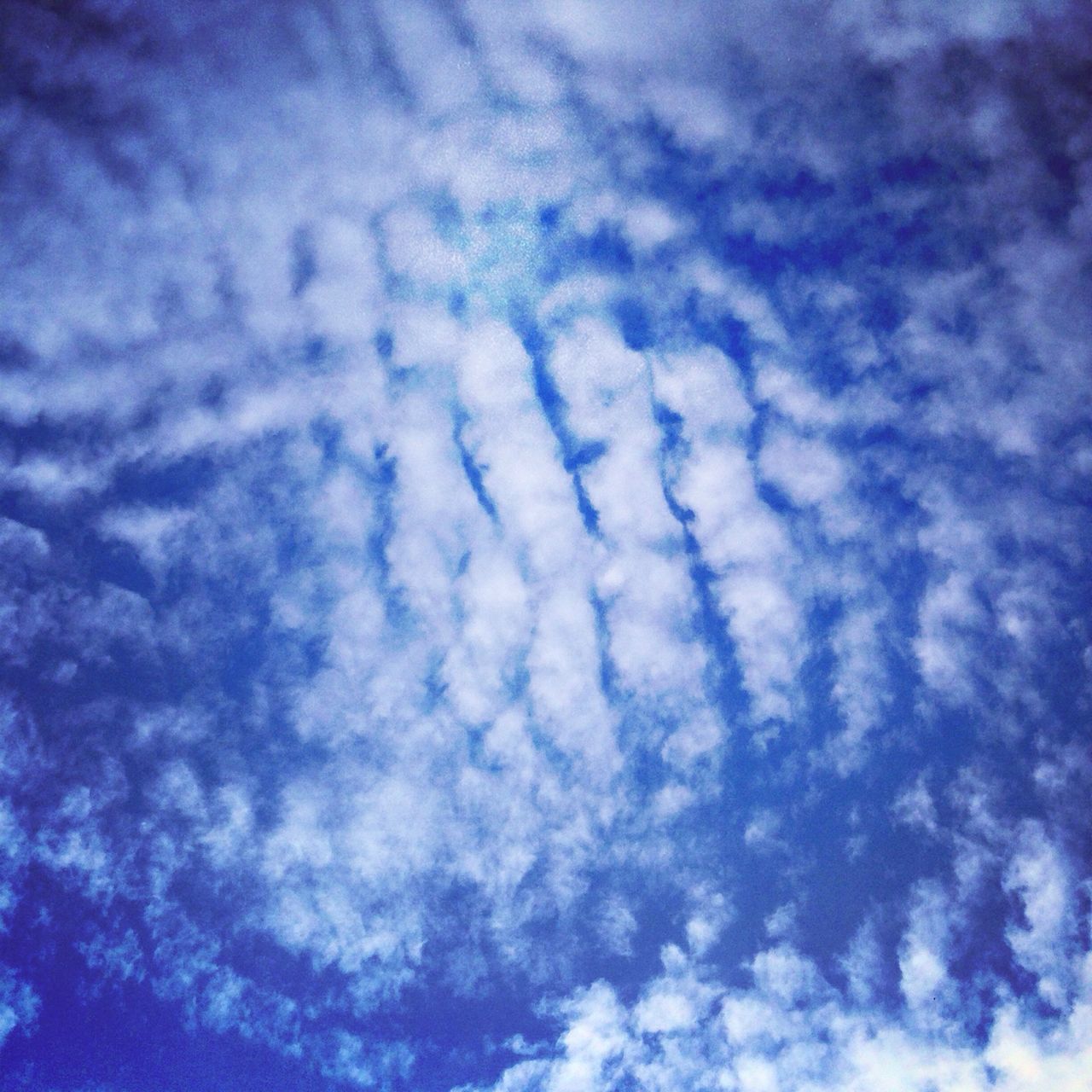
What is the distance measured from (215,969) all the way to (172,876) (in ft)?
11.4

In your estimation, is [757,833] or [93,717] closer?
[93,717]

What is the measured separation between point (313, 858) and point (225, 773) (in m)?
4.05

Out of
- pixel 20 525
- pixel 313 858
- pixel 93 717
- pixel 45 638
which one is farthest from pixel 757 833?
pixel 20 525

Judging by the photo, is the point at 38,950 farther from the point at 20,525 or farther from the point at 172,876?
the point at 20,525

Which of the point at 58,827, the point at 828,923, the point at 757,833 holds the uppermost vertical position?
the point at 58,827

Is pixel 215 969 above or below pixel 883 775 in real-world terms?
below

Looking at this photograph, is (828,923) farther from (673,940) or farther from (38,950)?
(38,950)

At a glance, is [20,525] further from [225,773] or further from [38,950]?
[38,950]

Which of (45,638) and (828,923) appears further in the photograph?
(828,923)

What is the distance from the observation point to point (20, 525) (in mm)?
20125

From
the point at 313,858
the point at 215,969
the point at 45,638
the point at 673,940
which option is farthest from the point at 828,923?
the point at 45,638

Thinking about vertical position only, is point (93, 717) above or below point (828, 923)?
above

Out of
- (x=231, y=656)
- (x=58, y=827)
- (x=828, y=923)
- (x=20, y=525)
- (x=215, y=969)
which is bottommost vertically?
(x=828, y=923)

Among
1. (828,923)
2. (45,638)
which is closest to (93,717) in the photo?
(45,638)
